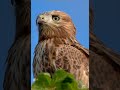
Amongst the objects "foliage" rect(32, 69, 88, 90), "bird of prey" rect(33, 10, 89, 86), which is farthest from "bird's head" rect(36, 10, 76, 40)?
"foliage" rect(32, 69, 88, 90)

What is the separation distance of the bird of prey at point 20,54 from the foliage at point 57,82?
9cm

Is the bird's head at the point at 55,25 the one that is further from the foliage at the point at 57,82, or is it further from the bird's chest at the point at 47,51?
the foliage at the point at 57,82

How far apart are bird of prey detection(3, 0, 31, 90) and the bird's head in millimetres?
131

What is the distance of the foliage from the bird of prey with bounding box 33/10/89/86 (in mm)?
34

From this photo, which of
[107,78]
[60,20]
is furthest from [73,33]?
[107,78]

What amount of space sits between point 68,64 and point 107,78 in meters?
0.32

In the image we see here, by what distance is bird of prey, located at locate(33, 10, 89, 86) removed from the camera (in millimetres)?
4176

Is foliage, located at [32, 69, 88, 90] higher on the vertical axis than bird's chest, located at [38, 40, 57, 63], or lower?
lower

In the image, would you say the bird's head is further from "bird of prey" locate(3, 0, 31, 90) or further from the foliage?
the foliage

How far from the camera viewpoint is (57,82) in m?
4.20

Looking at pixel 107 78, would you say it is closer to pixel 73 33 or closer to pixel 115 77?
pixel 115 77

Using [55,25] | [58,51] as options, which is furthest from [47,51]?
[55,25]

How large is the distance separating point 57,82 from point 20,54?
0.36 metres

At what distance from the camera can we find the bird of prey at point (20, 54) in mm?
4238
